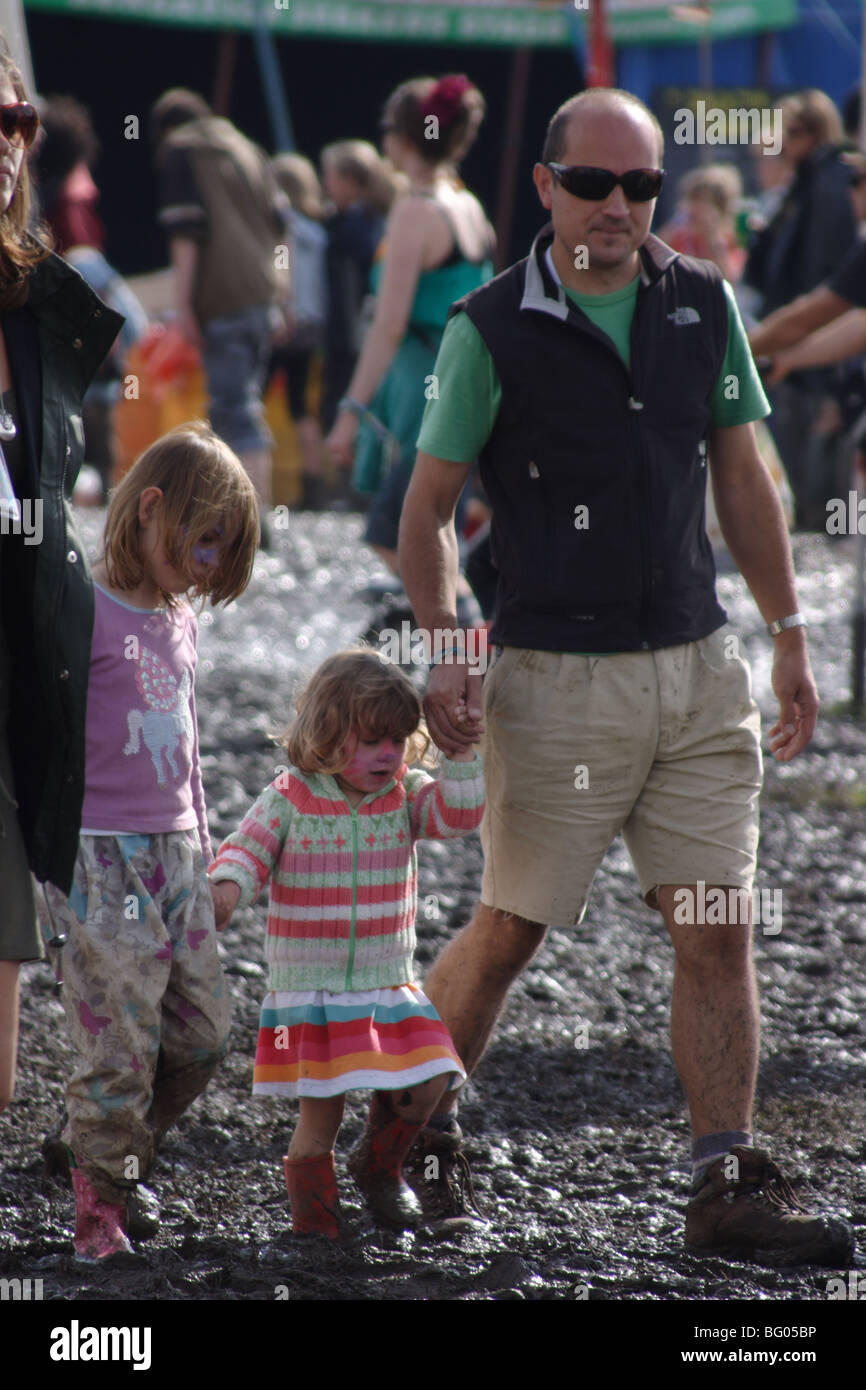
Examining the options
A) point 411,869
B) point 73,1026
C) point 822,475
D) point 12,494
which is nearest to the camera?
point 12,494

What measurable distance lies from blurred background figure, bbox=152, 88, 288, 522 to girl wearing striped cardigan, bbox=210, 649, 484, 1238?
7.23 m

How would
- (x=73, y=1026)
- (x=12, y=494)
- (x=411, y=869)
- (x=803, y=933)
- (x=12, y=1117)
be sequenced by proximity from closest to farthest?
(x=12, y=494)
(x=73, y=1026)
(x=411, y=869)
(x=12, y=1117)
(x=803, y=933)

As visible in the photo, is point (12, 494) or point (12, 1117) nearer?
point (12, 494)

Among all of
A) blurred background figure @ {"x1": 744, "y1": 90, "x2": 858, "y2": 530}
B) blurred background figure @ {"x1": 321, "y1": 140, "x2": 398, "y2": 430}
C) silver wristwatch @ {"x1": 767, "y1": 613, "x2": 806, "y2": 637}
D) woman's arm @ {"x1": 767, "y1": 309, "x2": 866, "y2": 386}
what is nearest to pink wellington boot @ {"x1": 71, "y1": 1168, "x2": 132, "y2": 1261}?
silver wristwatch @ {"x1": 767, "y1": 613, "x2": 806, "y2": 637}

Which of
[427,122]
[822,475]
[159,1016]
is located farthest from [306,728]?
[822,475]

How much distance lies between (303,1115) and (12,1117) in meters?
0.86

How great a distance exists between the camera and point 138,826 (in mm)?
3428

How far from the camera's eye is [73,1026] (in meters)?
3.45

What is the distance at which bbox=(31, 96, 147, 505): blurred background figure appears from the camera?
1188cm

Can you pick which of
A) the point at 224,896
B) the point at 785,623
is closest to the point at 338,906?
the point at 224,896

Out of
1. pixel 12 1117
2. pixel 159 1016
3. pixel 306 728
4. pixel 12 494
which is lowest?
pixel 12 1117

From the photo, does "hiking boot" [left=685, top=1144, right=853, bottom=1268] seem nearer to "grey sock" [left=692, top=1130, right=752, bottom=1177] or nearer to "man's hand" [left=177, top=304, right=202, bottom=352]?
"grey sock" [left=692, top=1130, right=752, bottom=1177]

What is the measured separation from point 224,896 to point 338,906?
21 centimetres

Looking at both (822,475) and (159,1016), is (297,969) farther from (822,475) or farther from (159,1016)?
(822,475)
